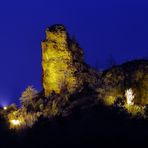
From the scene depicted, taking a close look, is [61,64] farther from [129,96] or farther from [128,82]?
[129,96]

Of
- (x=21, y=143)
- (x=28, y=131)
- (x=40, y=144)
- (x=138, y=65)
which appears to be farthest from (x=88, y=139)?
(x=138, y=65)

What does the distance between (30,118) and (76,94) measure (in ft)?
14.2

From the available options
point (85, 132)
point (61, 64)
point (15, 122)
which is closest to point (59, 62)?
point (61, 64)

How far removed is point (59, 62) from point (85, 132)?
12129mm

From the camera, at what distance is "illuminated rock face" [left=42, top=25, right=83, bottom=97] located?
5153 centimetres

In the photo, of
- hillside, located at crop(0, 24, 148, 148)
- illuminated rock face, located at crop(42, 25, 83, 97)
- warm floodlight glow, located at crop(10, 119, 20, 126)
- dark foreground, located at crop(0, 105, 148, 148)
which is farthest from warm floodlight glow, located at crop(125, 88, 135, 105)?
warm floodlight glow, located at crop(10, 119, 20, 126)

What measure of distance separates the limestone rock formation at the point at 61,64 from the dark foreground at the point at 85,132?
153 inches

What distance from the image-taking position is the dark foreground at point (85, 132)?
38.0 meters

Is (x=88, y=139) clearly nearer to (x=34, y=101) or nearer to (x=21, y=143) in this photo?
(x=21, y=143)

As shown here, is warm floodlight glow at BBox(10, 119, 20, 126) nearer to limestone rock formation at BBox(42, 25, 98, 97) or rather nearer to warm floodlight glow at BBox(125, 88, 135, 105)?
Answer: limestone rock formation at BBox(42, 25, 98, 97)

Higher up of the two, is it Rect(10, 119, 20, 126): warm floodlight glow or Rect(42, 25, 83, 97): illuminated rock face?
Rect(42, 25, 83, 97): illuminated rock face

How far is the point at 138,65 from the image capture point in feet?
165

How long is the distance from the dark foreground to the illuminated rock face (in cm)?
393

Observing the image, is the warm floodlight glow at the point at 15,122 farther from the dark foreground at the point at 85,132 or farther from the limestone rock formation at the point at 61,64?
the limestone rock formation at the point at 61,64
